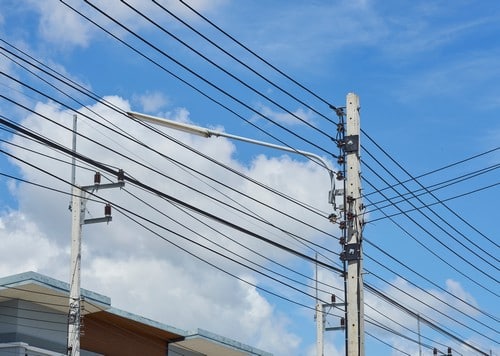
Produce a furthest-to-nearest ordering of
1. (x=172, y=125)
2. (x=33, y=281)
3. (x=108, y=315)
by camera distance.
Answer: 1. (x=108, y=315)
2. (x=33, y=281)
3. (x=172, y=125)

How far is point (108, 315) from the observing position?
37.6 m

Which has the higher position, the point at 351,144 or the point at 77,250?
the point at 351,144

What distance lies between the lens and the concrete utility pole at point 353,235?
23078 mm

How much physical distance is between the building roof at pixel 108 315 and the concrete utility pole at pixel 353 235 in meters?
12.1

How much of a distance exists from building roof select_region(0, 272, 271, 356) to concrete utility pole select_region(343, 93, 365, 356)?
1214 cm

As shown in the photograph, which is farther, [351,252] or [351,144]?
[351,144]

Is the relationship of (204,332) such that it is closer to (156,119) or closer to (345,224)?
(345,224)

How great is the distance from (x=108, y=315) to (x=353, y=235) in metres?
15.7

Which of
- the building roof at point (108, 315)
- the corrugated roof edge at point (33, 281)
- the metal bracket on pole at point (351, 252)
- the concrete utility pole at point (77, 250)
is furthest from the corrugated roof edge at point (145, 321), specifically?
the metal bracket on pole at point (351, 252)

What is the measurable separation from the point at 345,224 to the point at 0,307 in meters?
14.3

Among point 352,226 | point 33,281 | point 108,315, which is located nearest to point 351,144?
point 352,226

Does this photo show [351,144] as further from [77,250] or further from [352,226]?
[77,250]

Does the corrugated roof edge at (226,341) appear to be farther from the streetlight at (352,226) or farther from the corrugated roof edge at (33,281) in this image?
the streetlight at (352,226)

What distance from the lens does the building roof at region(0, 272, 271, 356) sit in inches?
1292
